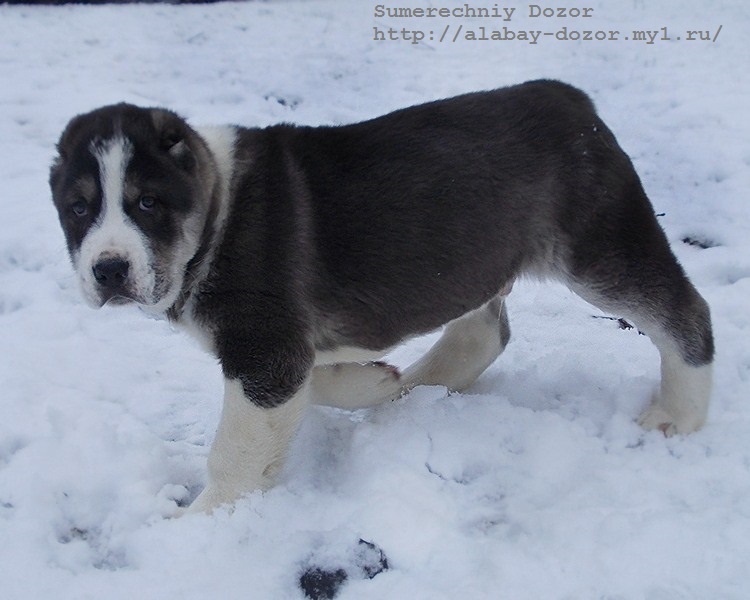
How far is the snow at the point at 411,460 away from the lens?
3.55 meters

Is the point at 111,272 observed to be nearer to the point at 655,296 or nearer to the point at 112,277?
the point at 112,277

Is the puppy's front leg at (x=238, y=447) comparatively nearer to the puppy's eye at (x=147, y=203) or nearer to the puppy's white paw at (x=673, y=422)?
the puppy's eye at (x=147, y=203)

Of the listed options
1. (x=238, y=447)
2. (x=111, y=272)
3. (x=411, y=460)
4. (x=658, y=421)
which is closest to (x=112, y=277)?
(x=111, y=272)

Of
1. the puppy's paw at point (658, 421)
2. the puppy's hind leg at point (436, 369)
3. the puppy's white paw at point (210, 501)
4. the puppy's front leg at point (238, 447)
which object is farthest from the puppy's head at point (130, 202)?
the puppy's paw at point (658, 421)

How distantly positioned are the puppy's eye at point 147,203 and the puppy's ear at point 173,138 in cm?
25

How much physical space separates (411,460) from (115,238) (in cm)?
181

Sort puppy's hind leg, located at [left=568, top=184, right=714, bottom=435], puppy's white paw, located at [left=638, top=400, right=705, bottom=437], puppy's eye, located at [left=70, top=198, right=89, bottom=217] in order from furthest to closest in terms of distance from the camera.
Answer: puppy's white paw, located at [left=638, top=400, right=705, bottom=437], puppy's hind leg, located at [left=568, top=184, right=714, bottom=435], puppy's eye, located at [left=70, top=198, right=89, bottom=217]

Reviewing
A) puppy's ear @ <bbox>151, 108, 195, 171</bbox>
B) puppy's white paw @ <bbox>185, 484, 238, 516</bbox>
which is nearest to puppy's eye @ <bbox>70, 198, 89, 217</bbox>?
puppy's ear @ <bbox>151, 108, 195, 171</bbox>

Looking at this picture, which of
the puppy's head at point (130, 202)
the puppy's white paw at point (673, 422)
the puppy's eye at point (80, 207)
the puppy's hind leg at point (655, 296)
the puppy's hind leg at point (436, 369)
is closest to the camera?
Answer: the puppy's head at point (130, 202)

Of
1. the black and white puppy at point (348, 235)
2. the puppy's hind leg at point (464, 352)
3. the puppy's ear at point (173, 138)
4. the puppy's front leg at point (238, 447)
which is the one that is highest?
the puppy's ear at point (173, 138)

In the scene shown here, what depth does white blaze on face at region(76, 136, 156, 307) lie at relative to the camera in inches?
143

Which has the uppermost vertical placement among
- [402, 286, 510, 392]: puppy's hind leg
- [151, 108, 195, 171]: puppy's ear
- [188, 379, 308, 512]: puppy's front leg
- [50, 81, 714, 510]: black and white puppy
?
[151, 108, 195, 171]: puppy's ear

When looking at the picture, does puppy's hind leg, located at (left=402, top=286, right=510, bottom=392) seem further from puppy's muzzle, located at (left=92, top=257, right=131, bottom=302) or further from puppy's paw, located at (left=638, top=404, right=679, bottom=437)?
puppy's muzzle, located at (left=92, top=257, right=131, bottom=302)

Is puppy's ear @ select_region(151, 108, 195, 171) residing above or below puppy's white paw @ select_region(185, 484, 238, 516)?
above
